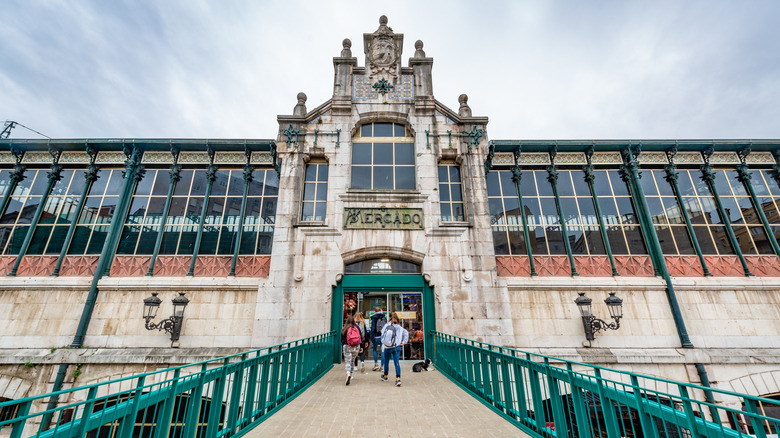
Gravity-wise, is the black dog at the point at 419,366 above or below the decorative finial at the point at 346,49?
below

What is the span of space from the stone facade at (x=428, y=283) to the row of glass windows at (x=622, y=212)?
804 millimetres

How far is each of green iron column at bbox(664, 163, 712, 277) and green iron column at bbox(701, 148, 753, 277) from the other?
1371 millimetres

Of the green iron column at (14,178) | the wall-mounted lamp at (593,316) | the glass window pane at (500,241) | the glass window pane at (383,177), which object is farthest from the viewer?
the glass window pane at (383,177)

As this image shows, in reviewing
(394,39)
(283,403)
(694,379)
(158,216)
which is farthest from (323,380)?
(394,39)

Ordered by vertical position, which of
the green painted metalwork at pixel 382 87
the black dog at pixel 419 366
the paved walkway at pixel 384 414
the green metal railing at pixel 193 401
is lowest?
the paved walkway at pixel 384 414

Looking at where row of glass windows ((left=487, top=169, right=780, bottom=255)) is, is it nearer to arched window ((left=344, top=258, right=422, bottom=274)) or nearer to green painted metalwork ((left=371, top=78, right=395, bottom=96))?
arched window ((left=344, top=258, right=422, bottom=274))

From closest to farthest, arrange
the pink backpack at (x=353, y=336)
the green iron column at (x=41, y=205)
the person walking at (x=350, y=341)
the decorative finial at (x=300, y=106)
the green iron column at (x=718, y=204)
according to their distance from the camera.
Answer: the person walking at (x=350, y=341), the pink backpack at (x=353, y=336), the green iron column at (x=41, y=205), the green iron column at (x=718, y=204), the decorative finial at (x=300, y=106)

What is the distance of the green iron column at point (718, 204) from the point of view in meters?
13.3

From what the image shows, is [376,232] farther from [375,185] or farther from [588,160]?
[588,160]

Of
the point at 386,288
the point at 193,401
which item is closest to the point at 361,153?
the point at 386,288

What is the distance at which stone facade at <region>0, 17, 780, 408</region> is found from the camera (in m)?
11.6

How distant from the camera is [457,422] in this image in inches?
235

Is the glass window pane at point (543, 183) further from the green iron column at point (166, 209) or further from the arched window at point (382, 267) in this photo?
the green iron column at point (166, 209)

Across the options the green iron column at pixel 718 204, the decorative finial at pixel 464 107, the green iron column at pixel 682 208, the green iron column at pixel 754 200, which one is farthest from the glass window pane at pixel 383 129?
the green iron column at pixel 754 200
